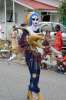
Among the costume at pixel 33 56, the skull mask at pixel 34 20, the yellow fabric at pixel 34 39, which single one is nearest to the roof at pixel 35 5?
the skull mask at pixel 34 20

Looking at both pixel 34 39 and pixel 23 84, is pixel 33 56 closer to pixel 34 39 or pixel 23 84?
pixel 34 39

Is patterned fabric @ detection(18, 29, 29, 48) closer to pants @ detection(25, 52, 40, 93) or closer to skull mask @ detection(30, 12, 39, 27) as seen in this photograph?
pants @ detection(25, 52, 40, 93)

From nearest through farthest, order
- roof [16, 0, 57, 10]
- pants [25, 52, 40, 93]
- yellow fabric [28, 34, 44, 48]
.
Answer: yellow fabric [28, 34, 44, 48] < pants [25, 52, 40, 93] < roof [16, 0, 57, 10]

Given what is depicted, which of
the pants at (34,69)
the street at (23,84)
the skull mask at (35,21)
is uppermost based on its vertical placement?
the skull mask at (35,21)

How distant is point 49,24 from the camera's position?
25.7m

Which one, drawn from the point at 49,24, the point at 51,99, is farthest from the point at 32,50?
the point at 49,24

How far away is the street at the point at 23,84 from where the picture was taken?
34.7ft

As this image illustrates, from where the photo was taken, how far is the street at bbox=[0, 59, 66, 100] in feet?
34.7

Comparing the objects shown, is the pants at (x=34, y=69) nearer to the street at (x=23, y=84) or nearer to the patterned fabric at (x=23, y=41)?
the patterned fabric at (x=23, y=41)

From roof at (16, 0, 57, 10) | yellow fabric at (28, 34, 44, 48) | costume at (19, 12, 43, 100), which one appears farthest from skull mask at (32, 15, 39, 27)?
roof at (16, 0, 57, 10)

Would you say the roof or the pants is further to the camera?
the roof

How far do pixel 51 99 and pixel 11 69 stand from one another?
20.6 feet

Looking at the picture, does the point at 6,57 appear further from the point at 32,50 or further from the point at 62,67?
the point at 32,50

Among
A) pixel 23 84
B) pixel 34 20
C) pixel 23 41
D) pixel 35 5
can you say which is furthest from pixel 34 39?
pixel 35 5
